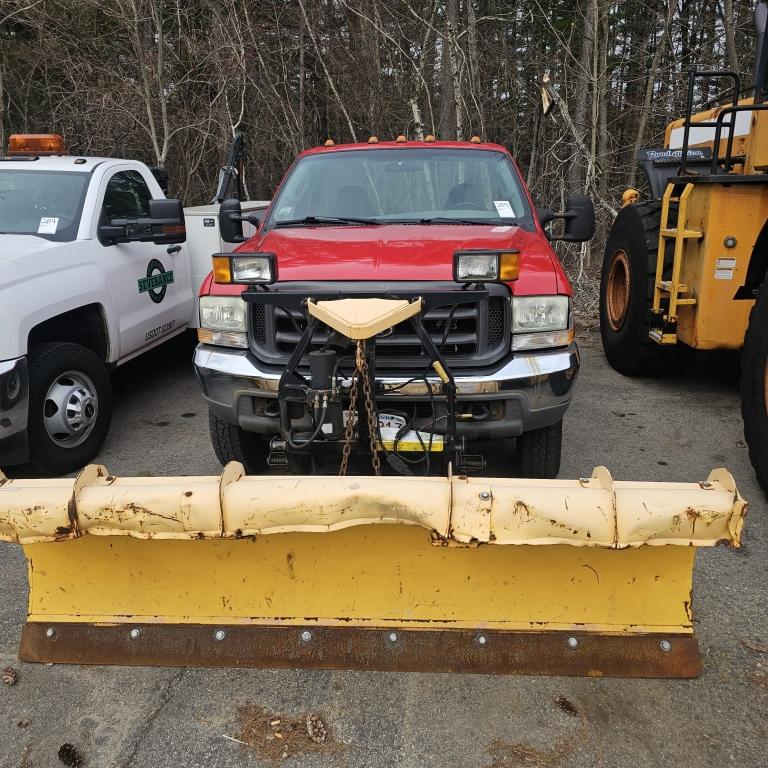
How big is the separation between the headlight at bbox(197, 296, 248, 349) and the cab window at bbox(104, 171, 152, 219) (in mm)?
2161

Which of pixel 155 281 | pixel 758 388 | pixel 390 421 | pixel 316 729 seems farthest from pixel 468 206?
pixel 316 729

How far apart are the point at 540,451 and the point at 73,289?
10.1ft

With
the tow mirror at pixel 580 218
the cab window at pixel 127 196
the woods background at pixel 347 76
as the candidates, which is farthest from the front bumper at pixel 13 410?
the woods background at pixel 347 76

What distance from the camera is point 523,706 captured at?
95.0 inches

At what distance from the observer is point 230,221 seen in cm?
464

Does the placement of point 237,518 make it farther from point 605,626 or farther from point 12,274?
point 12,274

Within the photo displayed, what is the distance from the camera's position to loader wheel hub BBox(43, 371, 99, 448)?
4.23 meters

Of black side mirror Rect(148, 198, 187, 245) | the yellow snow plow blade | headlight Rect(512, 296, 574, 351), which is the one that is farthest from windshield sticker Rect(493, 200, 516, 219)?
the yellow snow plow blade

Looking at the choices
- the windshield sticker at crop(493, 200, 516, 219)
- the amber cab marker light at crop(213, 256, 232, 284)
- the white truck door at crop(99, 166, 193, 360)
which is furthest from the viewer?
the white truck door at crop(99, 166, 193, 360)

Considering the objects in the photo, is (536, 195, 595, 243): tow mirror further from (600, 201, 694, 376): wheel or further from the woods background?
the woods background

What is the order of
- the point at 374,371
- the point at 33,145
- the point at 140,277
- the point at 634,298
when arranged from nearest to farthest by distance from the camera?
the point at 374,371 → the point at 140,277 → the point at 33,145 → the point at 634,298

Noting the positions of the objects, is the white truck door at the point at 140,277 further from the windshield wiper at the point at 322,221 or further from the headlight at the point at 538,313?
the headlight at the point at 538,313

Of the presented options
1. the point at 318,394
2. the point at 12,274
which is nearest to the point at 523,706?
the point at 318,394

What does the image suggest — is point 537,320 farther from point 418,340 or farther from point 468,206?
point 468,206
